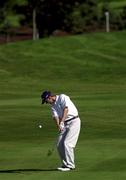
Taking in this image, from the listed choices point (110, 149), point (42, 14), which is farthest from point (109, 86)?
point (42, 14)

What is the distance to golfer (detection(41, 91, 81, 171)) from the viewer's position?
19.3m

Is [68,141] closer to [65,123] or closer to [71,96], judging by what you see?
[65,123]

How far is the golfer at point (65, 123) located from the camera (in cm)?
1933

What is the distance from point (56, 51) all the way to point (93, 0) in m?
33.7

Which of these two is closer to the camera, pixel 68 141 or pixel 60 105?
pixel 60 105

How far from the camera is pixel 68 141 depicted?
19594 mm

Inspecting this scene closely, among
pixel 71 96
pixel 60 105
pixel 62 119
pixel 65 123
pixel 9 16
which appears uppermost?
pixel 60 105

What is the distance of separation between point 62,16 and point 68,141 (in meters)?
72.8

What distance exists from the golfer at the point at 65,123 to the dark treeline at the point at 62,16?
69.0 m

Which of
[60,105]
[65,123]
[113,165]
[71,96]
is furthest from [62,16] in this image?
[60,105]

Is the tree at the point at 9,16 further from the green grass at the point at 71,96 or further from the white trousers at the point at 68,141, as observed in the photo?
the white trousers at the point at 68,141

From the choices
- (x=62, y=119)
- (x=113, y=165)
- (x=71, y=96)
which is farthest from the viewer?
(x=71, y=96)

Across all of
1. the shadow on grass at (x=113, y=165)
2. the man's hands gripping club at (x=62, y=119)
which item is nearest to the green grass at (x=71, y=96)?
the shadow on grass at (x=113, y=165)

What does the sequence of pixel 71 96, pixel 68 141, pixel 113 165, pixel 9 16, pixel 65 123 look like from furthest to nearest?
pixel 9 16 < pixel 71 96 < pixel 113 165 < pixel 65 123 < pixel 68 141
